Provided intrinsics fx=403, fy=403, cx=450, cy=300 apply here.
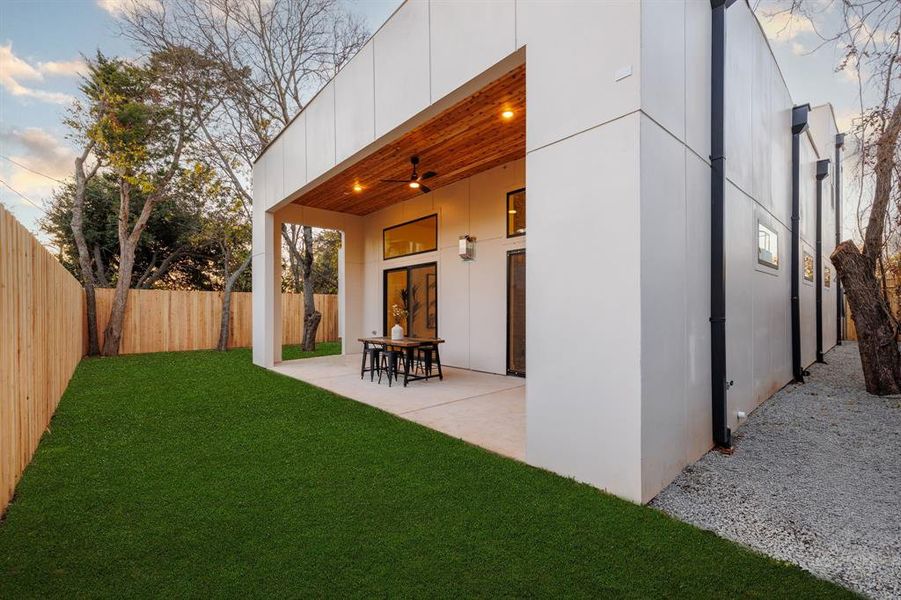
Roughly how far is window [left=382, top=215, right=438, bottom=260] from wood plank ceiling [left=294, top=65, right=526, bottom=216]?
638 millimetres

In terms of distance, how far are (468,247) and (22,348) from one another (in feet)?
18.8

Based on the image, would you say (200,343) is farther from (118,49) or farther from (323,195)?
(118,49)

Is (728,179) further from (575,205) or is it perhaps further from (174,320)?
(174,320)

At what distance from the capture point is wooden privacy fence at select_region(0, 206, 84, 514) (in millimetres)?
2301

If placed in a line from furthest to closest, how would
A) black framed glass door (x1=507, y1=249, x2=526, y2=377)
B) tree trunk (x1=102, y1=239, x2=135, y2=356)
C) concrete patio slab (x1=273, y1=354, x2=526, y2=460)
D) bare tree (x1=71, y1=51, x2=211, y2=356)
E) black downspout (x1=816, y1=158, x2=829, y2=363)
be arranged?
tree trunk (x1=102, y1=239, x2=135, y2=356) → bare tree (x1=71, y1=51, x2=211, y2=356) → black downspout (x1=816, y1=158, x2=829, y2=363) → black framed glass door (x1=507, y1=249, x2=526, y2=377) → concrete patio slab (x1=273, y1=354, x2=526, y2=460)

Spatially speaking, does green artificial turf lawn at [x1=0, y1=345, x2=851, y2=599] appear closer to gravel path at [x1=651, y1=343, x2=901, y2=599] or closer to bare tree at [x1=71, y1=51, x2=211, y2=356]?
gravel path at [x1=651, y1=343, x2=901, y2=599]

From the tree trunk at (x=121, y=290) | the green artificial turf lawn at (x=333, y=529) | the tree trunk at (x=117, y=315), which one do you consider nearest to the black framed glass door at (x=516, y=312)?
the green artificial turf lawn at (x=333, y=529)

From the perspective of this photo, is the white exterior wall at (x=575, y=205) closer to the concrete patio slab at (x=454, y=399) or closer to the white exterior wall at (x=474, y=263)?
the concrete patio slab at (x=454, y=399)

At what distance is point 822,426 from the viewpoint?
13.0 feet

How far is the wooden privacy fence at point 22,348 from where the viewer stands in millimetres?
2301

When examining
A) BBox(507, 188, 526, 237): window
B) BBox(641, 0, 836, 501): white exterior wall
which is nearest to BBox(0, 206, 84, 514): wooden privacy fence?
BBox(641, 0, 836, 501): white exterior wall

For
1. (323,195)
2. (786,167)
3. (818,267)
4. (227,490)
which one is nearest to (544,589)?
(227,490)

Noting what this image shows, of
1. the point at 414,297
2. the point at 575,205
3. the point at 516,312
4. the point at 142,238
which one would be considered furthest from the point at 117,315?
the point at 575,205

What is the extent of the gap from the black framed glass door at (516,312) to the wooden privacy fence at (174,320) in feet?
28.0
